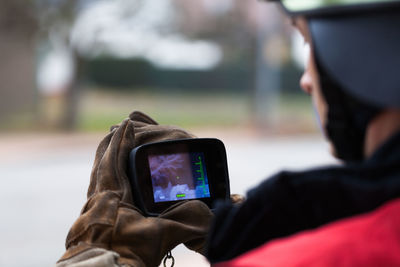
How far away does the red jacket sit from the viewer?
3.22ft

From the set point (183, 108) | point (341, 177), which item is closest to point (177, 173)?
point (341, 177)

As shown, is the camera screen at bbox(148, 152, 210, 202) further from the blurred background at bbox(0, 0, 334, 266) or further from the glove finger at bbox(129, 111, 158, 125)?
the blurred background at bbox(0, 0, 334, 266)

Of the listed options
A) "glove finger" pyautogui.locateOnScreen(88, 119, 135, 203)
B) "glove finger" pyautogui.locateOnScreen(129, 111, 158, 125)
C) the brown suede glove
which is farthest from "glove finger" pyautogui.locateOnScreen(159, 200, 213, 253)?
"glove finger" pyautogui.locateOnScreen(129, 111, 158, 125)

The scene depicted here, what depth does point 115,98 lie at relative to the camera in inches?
1130

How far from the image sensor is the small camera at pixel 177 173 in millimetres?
1534

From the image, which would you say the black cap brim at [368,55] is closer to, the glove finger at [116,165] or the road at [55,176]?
the glove finger at [116,165]

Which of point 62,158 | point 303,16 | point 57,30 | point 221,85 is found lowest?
point 221,85

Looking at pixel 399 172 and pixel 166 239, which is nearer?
pixel 399 172

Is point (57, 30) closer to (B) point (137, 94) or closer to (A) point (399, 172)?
(B) point (137, 94)

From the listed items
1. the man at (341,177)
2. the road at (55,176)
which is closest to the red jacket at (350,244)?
the man at (341,177)

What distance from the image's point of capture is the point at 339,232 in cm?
100

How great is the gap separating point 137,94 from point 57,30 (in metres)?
10.6

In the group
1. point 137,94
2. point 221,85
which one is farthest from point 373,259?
point 221,85

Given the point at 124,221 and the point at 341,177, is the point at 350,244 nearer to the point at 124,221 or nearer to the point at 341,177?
the point at 341,177
